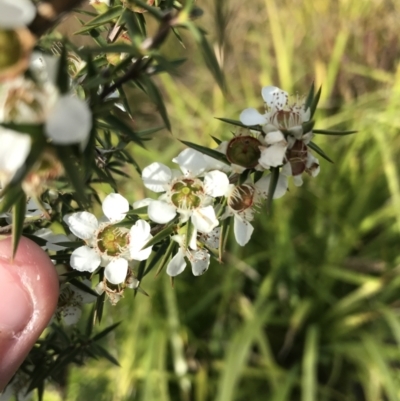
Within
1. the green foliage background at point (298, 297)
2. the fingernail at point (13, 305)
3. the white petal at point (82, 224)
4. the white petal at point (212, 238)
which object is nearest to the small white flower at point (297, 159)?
the white petal at point (212, 238)

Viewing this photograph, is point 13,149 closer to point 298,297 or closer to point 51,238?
point 51,238

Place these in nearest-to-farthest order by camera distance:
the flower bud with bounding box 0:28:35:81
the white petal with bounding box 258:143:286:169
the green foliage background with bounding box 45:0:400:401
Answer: the flower bud with bounding box 0:28:35:81 → the white petal with bounding box 258:143:286:169 → the green foliage background with bounding box 45:0:400:401

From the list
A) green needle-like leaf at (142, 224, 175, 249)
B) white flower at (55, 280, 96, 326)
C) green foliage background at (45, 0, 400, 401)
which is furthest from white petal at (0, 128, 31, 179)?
green foliage background at (45, 0, 400, 401)

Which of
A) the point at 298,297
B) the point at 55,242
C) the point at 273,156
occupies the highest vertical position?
the point at 273,156

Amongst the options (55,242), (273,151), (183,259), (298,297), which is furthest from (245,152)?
(298,297)

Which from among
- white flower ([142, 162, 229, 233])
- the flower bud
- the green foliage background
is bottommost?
the green foliage background

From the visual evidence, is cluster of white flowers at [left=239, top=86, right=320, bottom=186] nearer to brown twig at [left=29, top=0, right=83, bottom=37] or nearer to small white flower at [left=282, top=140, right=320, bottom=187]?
small white flower at [left=282, top=140, right=320, bottom=187]
